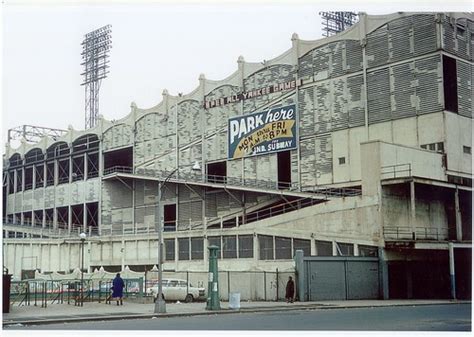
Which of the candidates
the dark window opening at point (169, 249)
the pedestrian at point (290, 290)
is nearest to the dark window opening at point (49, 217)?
the dark window opening at point (169, 249)

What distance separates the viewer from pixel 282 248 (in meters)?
53.4

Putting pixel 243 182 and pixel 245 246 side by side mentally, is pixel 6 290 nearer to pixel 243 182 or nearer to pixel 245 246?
pixel 245 246

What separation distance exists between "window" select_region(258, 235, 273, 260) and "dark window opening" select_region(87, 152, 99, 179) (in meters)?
30.9

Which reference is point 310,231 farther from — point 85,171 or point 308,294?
point 85,171

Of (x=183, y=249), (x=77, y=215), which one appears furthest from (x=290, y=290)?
(x=77, y=215)

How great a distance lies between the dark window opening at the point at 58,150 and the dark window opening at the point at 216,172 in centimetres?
1991

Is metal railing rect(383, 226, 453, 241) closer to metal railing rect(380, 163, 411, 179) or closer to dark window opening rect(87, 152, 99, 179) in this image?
metal railing rect(380, 163, 411, 179)

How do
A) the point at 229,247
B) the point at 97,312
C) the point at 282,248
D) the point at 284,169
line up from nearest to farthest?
1. the point at 97,312
2. the point at 282,248
3. the point at 229,247
4. the point at 284,169

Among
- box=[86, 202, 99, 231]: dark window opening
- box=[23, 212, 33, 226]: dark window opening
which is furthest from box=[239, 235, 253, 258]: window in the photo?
box=[23, 212, 33, 226]: dark window opening

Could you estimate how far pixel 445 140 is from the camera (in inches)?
2229

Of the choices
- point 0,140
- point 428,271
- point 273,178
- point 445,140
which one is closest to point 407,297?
point 428,271

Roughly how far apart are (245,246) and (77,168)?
32222 mm

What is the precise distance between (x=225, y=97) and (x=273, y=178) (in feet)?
32.7

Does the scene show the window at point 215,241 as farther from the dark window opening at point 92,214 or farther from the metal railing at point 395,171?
the dark window opening at point 92,214
